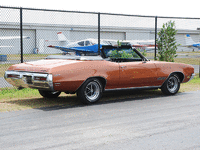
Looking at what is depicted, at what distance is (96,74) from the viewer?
24.9 feet

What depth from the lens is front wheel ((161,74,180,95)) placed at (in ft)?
30.0

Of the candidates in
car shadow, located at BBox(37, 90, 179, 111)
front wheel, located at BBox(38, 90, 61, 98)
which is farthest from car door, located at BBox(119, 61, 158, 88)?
front wheel, located at BBox(38, 90, 61, 98)

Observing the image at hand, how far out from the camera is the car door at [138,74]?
816 cm

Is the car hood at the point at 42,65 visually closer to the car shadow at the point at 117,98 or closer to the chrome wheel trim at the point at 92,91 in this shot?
the chrome wheel trim at the point at 92,91

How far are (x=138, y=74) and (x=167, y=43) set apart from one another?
5037mm

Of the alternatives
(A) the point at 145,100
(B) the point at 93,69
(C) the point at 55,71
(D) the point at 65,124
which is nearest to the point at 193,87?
(A) the point at 145,100

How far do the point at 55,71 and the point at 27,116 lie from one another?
3.89 ft

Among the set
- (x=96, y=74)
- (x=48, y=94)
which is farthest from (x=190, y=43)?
(x=96, y=74)

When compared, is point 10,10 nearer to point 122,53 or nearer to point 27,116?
point 122,53

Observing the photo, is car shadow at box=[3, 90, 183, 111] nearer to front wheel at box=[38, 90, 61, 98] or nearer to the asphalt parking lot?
front wheel at box=[38, 90, 61, 98]

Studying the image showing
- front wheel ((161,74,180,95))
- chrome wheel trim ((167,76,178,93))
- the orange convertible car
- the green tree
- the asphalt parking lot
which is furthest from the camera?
the green tree

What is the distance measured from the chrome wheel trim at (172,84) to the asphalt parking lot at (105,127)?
1.45 m

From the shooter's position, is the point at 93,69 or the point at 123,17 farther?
the point at 123,17

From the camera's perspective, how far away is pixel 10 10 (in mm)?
10172
